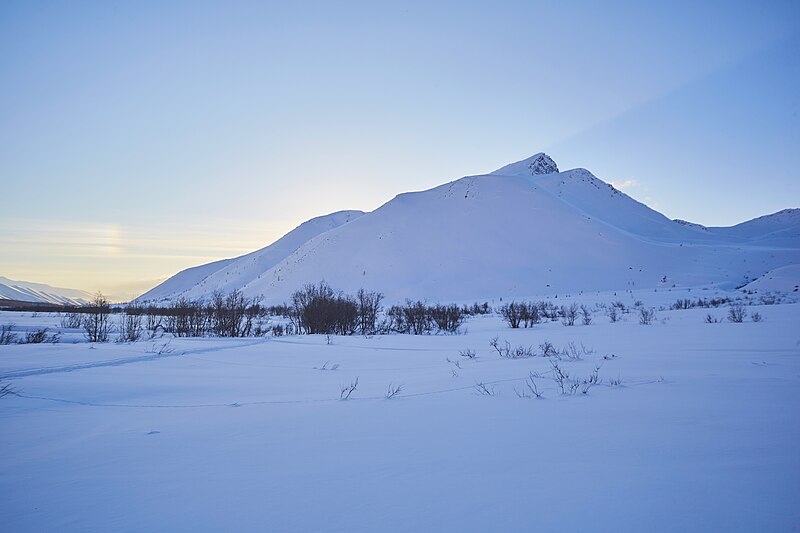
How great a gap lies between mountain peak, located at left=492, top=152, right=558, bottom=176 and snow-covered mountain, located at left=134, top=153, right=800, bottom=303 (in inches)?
936

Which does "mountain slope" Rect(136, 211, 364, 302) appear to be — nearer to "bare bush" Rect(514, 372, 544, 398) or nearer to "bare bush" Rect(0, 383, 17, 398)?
"bare bush" Rect(0, 383, 17, 398)

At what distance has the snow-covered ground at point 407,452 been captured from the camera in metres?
2.05

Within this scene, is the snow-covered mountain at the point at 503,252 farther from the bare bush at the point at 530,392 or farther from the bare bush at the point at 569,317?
the bare bush at the point at 530,392

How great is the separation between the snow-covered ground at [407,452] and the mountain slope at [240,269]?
5810 cm

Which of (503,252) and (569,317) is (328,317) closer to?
(569,317)

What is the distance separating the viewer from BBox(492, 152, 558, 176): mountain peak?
333ft

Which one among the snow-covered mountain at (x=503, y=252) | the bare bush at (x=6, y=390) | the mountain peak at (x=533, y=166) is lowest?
the bare bush at (x=6, y=390)

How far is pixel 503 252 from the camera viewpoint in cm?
5428

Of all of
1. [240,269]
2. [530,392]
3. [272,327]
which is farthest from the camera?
[240,269]

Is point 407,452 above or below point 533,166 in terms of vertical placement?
below

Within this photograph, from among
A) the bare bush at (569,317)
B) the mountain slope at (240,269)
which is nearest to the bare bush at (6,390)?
the bare bush at (569,317)

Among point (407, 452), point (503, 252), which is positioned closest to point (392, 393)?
point (407, 452)

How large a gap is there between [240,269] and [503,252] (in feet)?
232

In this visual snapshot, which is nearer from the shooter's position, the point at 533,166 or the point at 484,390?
the point at 484,390
